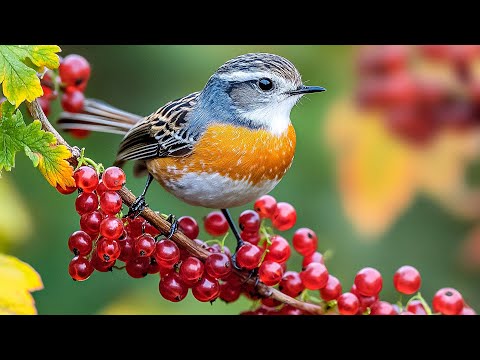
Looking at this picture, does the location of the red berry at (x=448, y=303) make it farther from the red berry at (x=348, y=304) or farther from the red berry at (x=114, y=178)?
the red berry at (x=114, y=178)

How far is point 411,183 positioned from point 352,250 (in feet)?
2.44

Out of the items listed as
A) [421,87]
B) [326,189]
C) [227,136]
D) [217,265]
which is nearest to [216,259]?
[217,265]

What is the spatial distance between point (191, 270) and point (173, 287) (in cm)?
10

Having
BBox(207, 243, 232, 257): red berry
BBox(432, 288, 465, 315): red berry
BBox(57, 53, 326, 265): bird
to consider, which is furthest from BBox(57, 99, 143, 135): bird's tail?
BBox(432, 288, 465, 315): red berry

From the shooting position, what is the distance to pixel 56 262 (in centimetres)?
366

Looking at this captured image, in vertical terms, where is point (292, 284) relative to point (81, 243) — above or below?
above

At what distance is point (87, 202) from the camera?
7.35ft

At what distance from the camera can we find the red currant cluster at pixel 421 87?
8.79 ft

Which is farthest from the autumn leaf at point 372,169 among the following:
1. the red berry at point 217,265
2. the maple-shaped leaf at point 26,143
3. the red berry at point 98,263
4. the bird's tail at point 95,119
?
the maple-shaped leaf at point 26,143

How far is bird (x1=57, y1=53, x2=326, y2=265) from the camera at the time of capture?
2775 millimetres

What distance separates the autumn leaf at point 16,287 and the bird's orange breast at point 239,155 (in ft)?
3.03

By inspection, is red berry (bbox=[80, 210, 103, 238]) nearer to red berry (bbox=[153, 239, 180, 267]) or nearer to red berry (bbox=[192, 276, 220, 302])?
red berry (bbox=[153, 239, 180, 267])

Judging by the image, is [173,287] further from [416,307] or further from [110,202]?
[416,307]

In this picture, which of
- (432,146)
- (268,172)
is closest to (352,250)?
(432,146)
